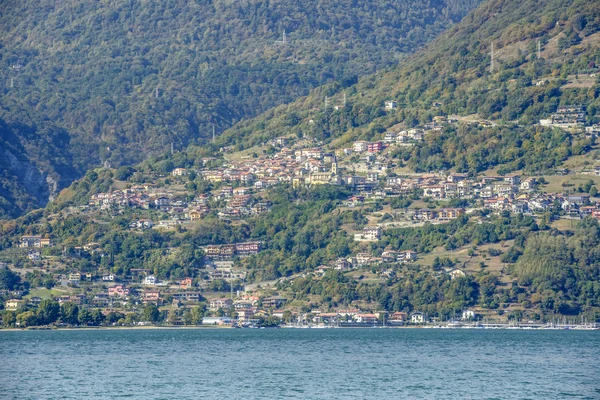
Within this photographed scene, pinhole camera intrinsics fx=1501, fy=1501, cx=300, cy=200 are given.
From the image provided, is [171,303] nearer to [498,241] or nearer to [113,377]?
[498,241]

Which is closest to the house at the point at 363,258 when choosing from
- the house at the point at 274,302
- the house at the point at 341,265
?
the house at the point at 341,265

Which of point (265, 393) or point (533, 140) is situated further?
point (533, 140)

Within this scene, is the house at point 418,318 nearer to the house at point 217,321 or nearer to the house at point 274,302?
the house at point 274,302

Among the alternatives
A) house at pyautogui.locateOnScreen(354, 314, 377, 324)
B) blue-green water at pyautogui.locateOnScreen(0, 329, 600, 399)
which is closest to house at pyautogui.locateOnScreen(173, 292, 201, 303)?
house at pyautogui.locateOnScreen(354, 314, 377, 324)

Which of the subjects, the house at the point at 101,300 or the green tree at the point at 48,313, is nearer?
the green tree at the point at 48,313

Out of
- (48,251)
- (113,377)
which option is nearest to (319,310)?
(48,251)

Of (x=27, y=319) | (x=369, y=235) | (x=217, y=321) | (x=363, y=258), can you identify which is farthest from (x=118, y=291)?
(x=369, y=235)

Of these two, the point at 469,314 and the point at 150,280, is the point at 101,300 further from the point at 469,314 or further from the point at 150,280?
the point at 469,314

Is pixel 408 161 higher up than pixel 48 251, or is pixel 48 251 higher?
pixel 408 161

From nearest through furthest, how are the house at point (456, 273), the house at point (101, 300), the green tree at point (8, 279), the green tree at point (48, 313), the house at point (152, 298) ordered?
the green tree at point (48, 313)
the house at point (456, 273)
the house at point (152, 298)
the house at point (101, 300)
the green tree at point (8, 279)
